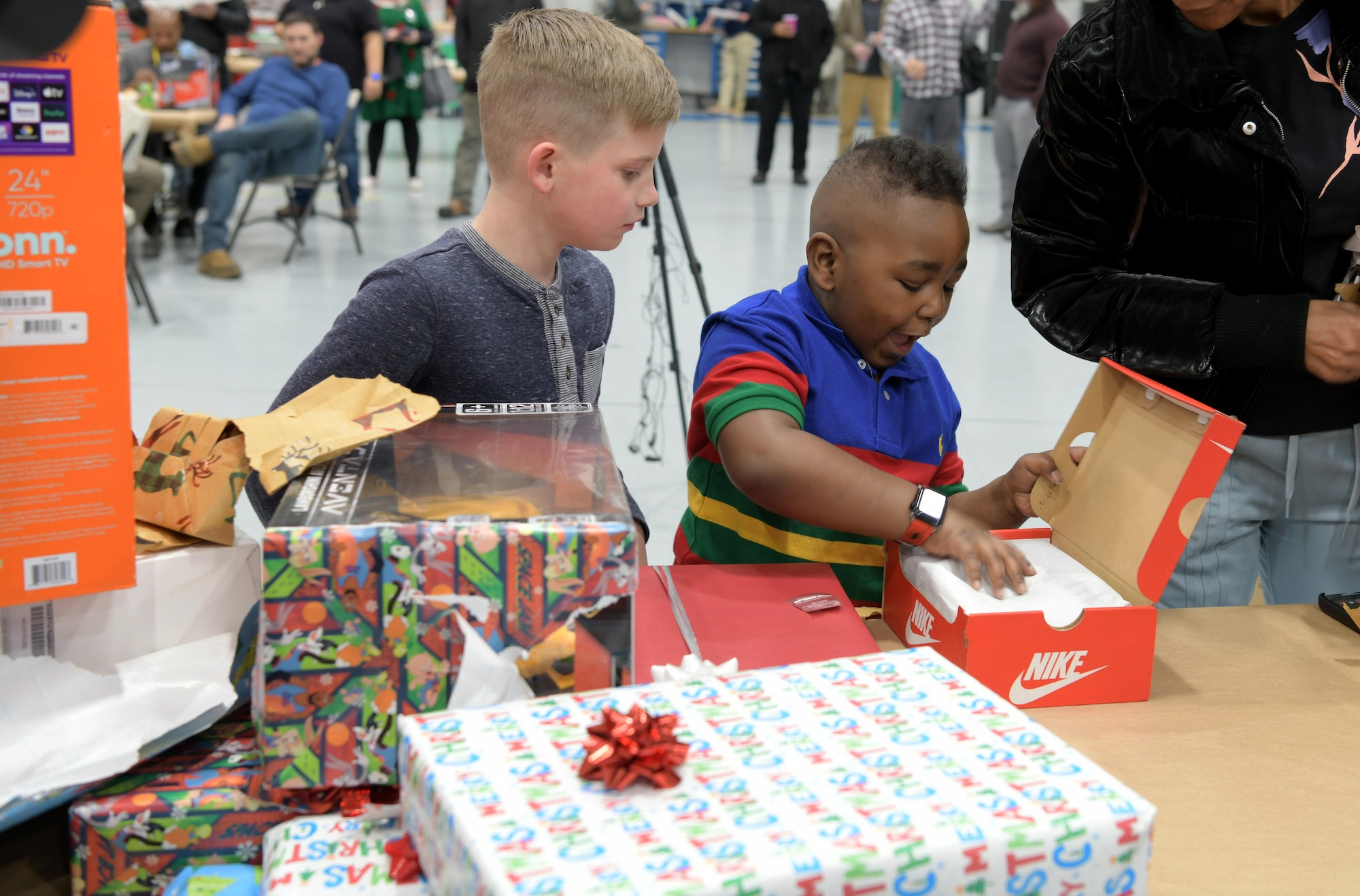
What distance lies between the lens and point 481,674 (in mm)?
755

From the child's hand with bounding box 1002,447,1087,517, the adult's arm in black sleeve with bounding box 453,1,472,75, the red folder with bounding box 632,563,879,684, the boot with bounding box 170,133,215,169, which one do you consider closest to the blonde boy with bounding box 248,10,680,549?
the red folder with bounding box 632,563,879,684

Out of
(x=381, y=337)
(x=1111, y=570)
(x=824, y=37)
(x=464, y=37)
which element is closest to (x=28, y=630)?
(x=381, y=337)

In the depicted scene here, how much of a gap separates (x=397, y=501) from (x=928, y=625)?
55cm

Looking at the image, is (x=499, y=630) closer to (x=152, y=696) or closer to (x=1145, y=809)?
(x=152, y=696)

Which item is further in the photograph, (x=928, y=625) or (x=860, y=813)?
(x=928, y=625)

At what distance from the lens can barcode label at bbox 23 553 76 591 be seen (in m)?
0.78

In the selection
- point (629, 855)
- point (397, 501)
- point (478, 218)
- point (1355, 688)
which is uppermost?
point (478, 218)

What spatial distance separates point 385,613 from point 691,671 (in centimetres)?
25

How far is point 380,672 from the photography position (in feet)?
2.48

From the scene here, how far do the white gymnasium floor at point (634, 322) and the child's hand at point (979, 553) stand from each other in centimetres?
150

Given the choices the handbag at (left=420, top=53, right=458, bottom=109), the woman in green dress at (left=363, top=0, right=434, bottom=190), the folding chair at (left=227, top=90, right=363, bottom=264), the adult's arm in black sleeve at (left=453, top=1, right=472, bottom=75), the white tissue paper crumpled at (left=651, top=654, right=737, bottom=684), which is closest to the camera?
the white tissue paper crumpled at (left=651, top=654, right=737, bottom=684)

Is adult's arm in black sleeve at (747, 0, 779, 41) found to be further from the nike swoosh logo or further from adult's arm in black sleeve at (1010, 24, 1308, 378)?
the nike swoosh logo

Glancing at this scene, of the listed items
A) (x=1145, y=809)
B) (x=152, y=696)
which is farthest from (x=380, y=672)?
(x=1145, y=809)

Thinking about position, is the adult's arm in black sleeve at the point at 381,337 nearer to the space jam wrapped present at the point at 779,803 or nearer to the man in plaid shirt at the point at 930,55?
the space jam wrapped present at the point at 779,803
